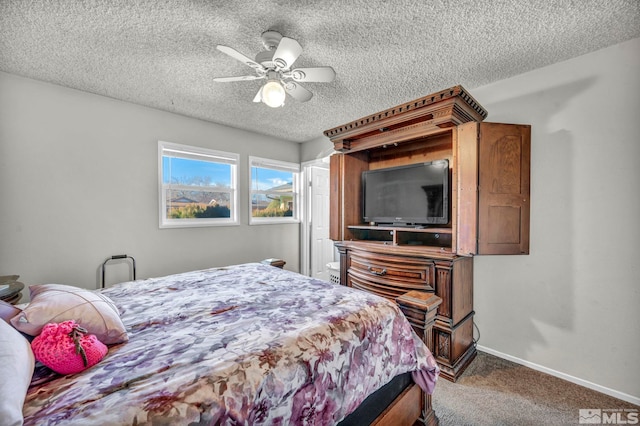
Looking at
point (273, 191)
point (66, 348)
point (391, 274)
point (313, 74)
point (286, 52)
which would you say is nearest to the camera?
point (66, 348)

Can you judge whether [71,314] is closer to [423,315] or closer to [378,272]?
[423,315]

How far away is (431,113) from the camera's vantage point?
7.16 ft

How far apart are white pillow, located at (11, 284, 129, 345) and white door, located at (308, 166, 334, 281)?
3554 mm

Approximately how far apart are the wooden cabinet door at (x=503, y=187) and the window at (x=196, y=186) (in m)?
3.04

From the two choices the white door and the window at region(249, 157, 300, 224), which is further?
the white door

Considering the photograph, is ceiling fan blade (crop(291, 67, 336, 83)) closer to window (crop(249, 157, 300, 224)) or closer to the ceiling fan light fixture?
the ceiling fan light fixture

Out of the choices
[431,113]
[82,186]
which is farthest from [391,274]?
[82,186]

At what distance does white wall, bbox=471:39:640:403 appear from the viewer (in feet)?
6.17

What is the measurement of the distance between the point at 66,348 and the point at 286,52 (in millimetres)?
1762

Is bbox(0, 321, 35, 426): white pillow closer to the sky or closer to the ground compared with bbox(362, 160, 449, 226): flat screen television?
closer to the ground

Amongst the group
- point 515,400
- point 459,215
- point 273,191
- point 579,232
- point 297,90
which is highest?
point 297,90

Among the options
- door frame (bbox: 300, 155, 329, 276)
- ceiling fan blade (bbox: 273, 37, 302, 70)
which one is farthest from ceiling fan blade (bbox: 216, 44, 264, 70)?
door frame (bbox: 300, 155, 329, 276)

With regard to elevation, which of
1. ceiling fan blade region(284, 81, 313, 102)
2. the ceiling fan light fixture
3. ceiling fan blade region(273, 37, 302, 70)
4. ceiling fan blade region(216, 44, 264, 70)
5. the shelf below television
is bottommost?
the shelf below television

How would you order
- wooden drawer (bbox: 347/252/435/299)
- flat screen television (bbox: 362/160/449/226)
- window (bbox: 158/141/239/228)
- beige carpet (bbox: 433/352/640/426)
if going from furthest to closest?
window (bbox: 158/141/239/228), flat screen television (bbox: 362/160/449/226), wooden drawer (bbox: 347/252/435/299), beige carpet (bbox: 433/352/640/426)
